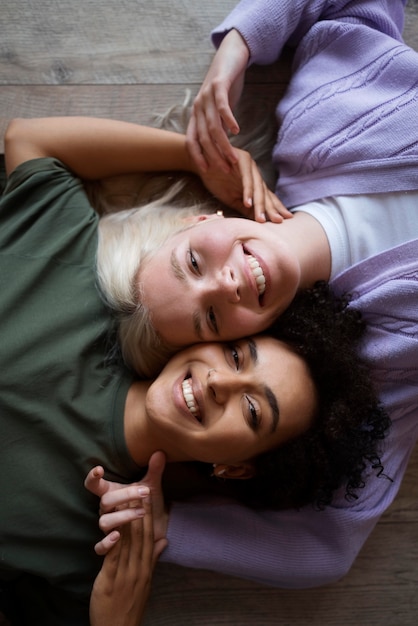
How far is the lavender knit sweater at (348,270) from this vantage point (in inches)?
45.4

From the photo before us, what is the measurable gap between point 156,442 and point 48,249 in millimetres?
461

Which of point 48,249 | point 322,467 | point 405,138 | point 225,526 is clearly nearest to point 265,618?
point 225,526

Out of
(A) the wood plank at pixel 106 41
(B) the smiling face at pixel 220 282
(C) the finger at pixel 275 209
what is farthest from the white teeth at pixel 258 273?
(A) the wood plank at pixel 106 41

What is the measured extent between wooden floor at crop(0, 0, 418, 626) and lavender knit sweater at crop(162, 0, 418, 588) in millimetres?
122

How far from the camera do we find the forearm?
118 centimetres

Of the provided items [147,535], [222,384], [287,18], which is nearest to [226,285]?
[222,384]

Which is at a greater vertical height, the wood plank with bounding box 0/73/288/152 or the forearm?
the wood plank with bounding box 0/73/288/152

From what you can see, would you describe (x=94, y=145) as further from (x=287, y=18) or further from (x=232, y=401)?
(x=232, y=401)

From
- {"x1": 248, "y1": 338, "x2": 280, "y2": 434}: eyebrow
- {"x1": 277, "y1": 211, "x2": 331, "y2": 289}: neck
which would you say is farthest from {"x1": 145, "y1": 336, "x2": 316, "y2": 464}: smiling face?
{"x1": 277, "y1": 211, "x2": 331, "y2": 289}: neck

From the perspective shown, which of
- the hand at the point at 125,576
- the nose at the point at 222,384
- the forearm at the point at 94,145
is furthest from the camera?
the forearm at the point at 94,145

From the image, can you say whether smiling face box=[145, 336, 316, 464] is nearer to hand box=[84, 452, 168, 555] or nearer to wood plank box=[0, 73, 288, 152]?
hand box=[84, 452, 168, 555]

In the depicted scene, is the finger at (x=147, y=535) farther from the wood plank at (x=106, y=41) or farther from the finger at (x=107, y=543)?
the wood plank at (x=106, y=41)

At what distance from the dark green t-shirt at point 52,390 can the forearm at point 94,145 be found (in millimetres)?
40

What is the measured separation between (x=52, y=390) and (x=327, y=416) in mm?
547
